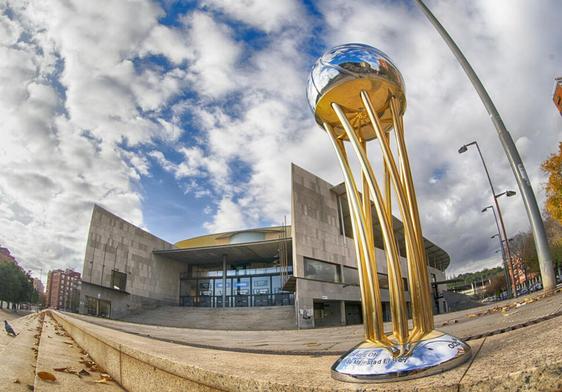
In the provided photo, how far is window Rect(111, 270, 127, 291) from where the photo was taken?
114 ft

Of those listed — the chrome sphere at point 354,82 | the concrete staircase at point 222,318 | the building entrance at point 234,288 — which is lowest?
the concrete staircase at point 222,318

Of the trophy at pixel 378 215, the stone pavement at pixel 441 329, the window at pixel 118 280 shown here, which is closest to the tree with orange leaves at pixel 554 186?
the stone pavement at pixel 441 329

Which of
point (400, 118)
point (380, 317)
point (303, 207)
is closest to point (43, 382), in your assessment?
point (380, 317)

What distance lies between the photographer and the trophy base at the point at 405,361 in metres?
1.51

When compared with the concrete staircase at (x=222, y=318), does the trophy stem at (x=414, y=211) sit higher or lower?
higher

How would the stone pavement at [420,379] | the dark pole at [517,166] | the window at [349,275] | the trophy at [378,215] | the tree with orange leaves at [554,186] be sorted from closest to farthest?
the stone pavement at [420,379], the trophy at [378,215], the dark pole at [517,166], the tree with orange leaves at [554,186], the window at [349,275]

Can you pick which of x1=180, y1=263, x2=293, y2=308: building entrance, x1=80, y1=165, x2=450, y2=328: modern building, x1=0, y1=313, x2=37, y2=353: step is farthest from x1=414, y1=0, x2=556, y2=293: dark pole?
x1=180, y1=263, x2=293, y2=308: building entrance

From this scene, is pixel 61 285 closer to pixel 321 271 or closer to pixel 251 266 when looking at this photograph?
pixel 251 266

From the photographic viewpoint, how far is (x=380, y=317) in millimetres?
2111

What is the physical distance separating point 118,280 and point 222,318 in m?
12.7

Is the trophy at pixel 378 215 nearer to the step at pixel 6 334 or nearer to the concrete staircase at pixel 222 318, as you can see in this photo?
the step at pixel 6 334

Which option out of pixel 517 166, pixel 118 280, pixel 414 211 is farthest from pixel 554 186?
pixel 118 280

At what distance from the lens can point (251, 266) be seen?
4675cm

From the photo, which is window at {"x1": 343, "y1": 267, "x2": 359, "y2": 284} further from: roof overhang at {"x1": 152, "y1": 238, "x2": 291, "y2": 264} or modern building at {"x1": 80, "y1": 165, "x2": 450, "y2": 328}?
roof overhang at {"x1": 152, "y1": 238, "x2": 291, "y2": 264}
